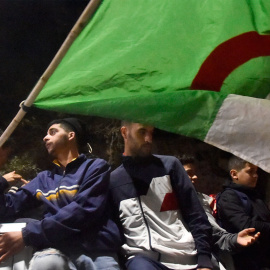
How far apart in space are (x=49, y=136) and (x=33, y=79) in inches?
137

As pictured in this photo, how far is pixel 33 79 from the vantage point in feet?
19.8

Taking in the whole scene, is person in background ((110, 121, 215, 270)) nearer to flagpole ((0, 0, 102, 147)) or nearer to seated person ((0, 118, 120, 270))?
seated person ((0, 118, 120, 270))

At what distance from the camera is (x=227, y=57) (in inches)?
87.5

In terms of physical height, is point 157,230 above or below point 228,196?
above

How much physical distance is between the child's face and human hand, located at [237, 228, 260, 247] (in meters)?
0.53

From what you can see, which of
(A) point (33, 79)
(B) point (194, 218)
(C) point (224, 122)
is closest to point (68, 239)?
(B) point (194, 218)

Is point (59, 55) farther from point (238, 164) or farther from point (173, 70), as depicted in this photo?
point (238, 164)

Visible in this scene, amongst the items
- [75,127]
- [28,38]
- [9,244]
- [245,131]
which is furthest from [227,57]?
[28,38]

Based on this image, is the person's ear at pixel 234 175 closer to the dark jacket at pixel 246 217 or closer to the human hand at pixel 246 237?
the dark jacket at pixel 246 217

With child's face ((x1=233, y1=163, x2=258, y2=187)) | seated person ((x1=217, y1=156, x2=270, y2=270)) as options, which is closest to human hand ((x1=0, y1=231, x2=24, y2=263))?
seated person ((x1=217, y1=156, x2=270, y2=270))

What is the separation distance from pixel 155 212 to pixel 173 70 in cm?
78

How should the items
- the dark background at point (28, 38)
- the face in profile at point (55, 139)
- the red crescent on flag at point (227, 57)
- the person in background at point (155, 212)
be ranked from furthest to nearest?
the dark background at point (28, 38) → the face in profile at point (55, 139) → the person in background at point (155, 212) → the red crescent on flag at point (227, 57)

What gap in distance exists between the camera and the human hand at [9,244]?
2.23 metres

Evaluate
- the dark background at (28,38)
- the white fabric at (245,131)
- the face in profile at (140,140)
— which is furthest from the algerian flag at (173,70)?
the dark background at (28,38)
